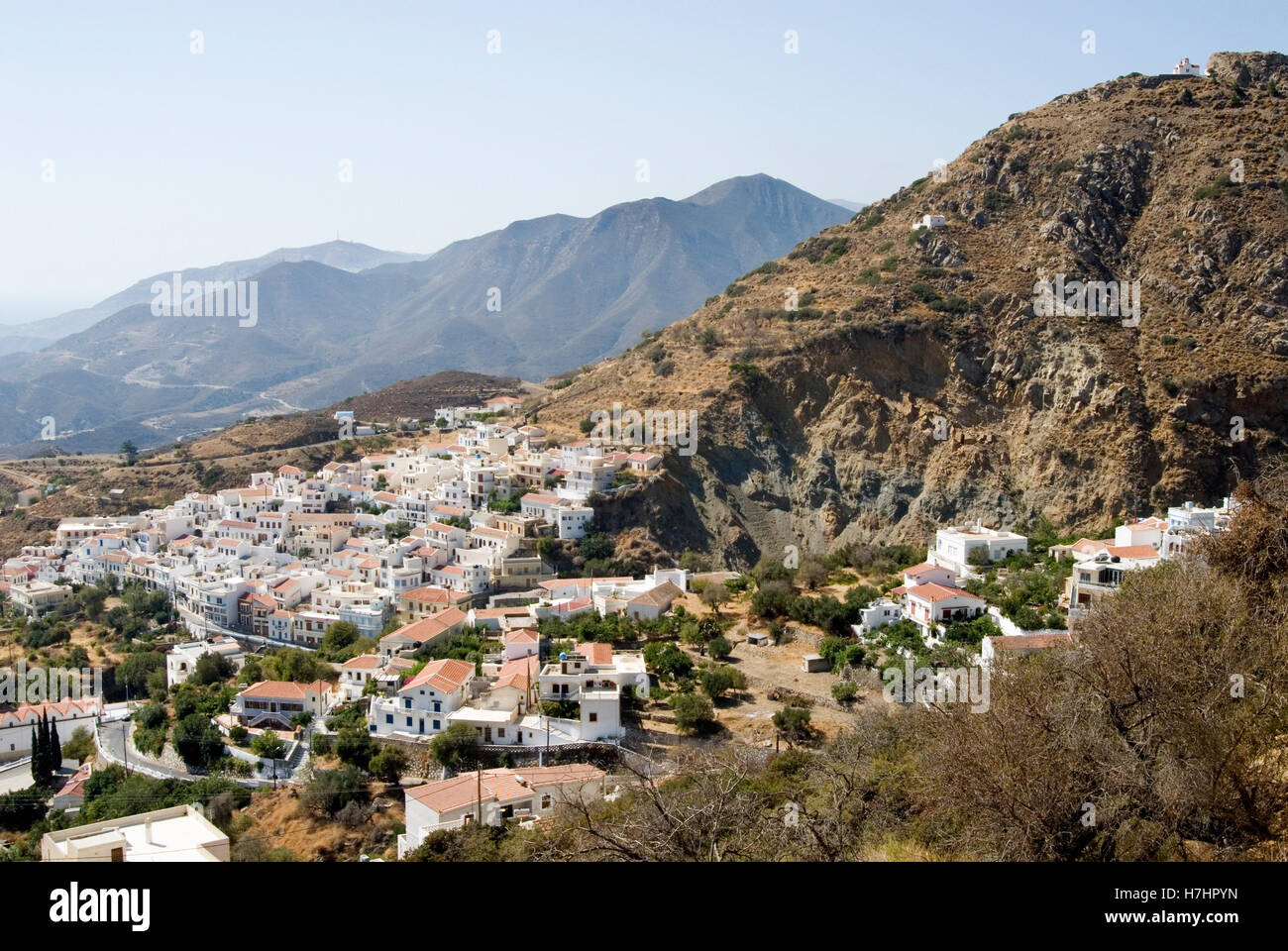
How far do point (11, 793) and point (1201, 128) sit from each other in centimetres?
3881

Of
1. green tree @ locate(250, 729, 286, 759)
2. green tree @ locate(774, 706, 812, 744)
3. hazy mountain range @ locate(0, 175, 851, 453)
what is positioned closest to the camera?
green tree @ locate(774, 706, 812, 744)

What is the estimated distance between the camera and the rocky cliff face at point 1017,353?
2833 centimetres

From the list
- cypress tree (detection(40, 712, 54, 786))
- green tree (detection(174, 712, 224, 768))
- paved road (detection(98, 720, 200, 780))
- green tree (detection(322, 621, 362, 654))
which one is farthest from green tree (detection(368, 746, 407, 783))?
green tree (detection(322, 621, 362, 654))

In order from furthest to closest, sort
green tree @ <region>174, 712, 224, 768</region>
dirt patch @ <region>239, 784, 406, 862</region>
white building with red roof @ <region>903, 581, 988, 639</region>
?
white building with red roof @ <region>903, 581, 988, 639</region>
green tree @ <region>174, 712, 224, 768</region>
dirt patch @ <region>239, 784, 406, 862</region>

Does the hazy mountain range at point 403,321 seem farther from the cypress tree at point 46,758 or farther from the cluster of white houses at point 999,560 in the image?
the cluster of white houses at point 999,560

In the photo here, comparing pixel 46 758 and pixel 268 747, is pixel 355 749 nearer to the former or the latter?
pixel 268 747

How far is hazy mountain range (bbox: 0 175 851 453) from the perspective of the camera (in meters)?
105

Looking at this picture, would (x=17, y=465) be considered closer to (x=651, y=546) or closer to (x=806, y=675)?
(x=651, y=546)

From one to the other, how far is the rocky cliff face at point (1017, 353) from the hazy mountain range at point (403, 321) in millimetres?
67243

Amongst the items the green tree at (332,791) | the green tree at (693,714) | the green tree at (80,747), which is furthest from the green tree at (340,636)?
the green tree at (693,714)

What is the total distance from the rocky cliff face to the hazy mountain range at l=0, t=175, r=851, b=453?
221 ft

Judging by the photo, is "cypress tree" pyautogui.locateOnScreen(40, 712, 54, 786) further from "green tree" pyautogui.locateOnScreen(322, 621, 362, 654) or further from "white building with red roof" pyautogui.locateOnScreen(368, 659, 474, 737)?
"white building with red roof" pyautogui.locateOnScreen(368, 659, 474, 737)

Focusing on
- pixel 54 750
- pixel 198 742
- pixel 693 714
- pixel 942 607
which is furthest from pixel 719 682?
pixel 54 750
